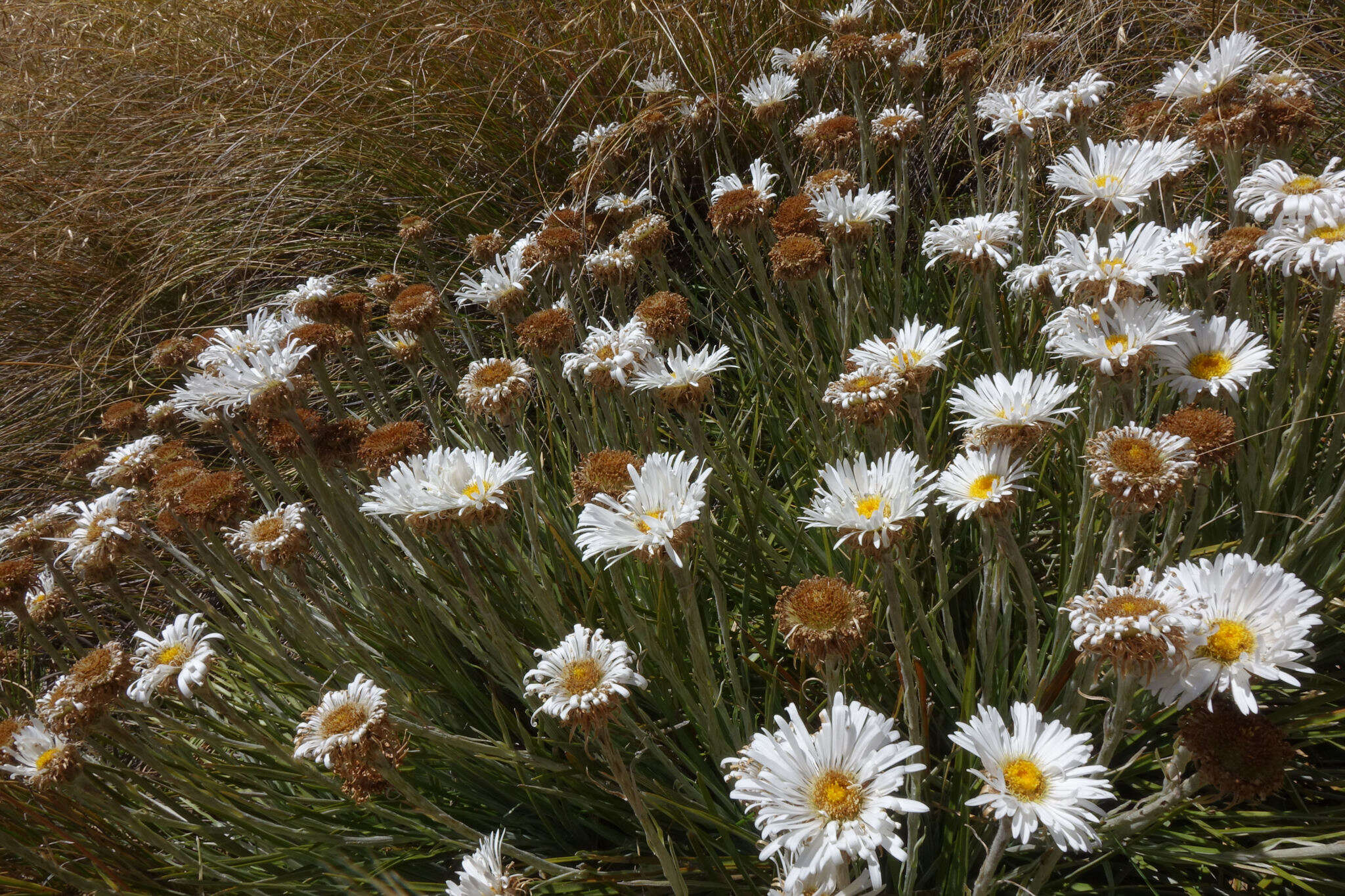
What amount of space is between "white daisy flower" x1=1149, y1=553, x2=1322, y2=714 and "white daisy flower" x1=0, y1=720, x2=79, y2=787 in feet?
8.71

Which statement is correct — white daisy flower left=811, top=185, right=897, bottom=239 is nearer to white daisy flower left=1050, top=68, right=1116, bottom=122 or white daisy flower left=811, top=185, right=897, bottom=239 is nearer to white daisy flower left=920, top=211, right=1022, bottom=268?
white daisy flower left=920, top=211, right=1022, bottom=268

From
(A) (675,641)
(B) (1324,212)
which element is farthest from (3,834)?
(B) (1324,212)

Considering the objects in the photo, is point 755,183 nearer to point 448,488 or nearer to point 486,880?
point 448,488

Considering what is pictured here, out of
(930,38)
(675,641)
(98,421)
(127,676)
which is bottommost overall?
(98,421)

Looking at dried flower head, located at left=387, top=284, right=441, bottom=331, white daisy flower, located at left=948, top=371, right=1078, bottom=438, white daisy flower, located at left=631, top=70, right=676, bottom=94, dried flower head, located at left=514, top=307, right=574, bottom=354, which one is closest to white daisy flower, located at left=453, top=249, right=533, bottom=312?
dried flower head, located at left=387, top=284, right=441, bottom=331

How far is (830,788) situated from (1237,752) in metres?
0.72

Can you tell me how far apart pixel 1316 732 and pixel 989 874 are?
47.5 inches

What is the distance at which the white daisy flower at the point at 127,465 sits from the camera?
121 inches

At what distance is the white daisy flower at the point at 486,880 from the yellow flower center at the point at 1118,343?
171 cm

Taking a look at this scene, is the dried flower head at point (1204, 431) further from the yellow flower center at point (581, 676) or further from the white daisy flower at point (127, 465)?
the white daisy flower at point (127, 465)

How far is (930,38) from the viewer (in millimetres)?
4883

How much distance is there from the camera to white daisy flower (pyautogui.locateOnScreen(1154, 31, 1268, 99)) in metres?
2.70

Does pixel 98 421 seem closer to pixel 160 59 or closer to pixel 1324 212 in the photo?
pixel 160 59

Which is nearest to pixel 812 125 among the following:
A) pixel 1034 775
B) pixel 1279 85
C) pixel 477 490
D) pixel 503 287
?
pixel 503 287
